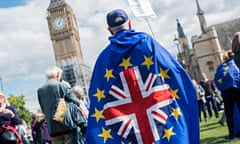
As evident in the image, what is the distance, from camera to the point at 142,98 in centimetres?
394

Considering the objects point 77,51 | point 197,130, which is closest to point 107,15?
point 197,130

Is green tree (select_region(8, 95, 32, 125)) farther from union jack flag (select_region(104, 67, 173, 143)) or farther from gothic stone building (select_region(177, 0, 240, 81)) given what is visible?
union jack flag (select_region(104, 67, 173, 143))

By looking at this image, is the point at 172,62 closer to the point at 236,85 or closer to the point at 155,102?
the point at 155,102

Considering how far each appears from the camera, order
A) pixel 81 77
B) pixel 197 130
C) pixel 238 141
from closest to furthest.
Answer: pixel 197 130 → pixel 238 141 → pixel 81 77

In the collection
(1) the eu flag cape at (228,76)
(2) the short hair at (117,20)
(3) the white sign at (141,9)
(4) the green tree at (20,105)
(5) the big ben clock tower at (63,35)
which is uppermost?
(5) the big ben clock tower at (63,35)

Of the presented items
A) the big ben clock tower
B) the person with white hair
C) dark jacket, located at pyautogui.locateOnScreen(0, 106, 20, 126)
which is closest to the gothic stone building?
the big ben clock tower

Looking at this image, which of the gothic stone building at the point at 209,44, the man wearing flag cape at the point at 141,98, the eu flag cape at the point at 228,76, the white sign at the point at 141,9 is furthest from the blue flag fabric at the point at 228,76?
the gothic stone building at the point at 209,44

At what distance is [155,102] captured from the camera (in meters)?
3.90

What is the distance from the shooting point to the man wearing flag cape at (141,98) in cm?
387

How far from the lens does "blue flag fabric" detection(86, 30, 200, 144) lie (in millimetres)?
3873

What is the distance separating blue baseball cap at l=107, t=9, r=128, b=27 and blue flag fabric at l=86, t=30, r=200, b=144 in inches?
5.1

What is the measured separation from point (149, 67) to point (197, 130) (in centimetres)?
72

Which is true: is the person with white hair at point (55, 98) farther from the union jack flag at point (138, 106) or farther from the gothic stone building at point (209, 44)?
the gothic stone building at point (209, 44)

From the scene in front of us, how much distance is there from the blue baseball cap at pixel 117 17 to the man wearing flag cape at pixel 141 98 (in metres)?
0.12
